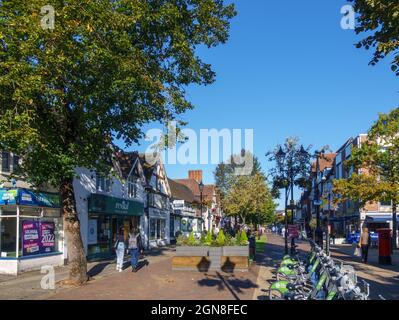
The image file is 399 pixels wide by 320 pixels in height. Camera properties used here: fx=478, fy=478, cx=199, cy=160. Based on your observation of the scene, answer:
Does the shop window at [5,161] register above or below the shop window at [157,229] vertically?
above

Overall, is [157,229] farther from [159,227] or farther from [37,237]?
[37,237]

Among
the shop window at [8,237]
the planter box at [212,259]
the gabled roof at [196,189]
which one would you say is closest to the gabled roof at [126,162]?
the shop window at [8,237]

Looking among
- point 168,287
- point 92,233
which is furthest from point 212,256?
point 92,233

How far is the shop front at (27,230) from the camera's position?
1831 cm

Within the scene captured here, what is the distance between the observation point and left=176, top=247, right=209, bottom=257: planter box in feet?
60.0

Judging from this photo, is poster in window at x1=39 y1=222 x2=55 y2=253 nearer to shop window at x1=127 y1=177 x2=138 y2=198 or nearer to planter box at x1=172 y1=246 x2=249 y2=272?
planter box at x1=172 y1=246 x2=249 y2=272

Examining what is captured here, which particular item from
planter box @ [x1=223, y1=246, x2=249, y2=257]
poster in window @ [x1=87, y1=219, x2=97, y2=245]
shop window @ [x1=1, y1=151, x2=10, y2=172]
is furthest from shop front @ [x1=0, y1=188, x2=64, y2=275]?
planter box @ [x1=223, y1=246, x2=249, y2=257]

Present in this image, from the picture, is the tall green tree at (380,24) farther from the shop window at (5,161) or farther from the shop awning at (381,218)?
the shop awning at (381,218)

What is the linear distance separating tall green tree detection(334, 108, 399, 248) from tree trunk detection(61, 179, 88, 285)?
15.5 metres

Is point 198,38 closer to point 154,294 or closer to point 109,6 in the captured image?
point 109,6

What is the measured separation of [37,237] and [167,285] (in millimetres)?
7961

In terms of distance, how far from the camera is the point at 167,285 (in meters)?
14.6

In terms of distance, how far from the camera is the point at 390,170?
91.6 feet

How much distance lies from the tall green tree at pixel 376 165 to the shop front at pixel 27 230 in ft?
48.7
